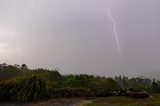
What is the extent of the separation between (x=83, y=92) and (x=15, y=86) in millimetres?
5633

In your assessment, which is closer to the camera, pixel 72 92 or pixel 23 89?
pixel 23 89

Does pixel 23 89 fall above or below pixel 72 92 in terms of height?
above

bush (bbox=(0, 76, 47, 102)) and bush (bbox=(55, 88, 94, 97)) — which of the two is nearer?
bush (bbox=(0, 76, 47, 102))

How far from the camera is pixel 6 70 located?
31.3 meters

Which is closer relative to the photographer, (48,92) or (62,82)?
(48,92)

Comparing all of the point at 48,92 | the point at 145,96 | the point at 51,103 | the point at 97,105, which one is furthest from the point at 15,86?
the point at 145,96

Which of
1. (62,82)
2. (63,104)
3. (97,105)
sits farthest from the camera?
(62,82)

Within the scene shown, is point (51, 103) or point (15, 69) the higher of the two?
point (15, 69)

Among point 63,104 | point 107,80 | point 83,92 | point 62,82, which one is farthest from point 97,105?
point 107,80

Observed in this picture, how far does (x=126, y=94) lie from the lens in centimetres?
2292

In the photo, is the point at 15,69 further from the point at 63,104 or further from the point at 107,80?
the point at 63,104

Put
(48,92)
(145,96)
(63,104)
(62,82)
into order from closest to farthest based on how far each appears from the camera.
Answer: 1. (63,104)
2. (145,96)
3. (48,92)
4. (62,82)

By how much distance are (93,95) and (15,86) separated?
20.3 ft

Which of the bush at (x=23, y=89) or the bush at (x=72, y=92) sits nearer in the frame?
the bush at (x=23, y=89)
